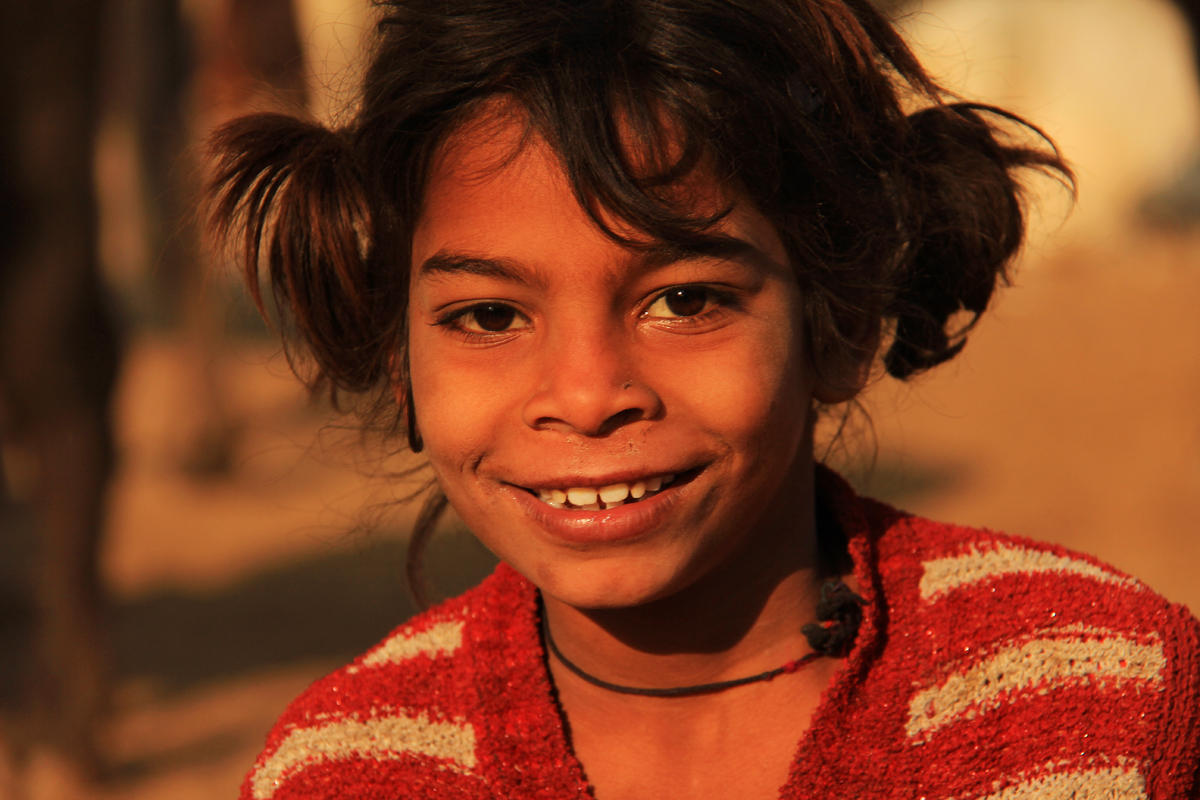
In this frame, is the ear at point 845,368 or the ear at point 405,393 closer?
the ear at point 845,368

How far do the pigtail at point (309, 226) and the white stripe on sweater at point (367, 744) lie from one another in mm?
506

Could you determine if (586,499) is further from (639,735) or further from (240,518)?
(240,518)

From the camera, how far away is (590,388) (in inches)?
59.3

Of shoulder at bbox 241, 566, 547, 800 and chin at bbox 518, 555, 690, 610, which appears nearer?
chin at bbox 518, 555, 690, 610

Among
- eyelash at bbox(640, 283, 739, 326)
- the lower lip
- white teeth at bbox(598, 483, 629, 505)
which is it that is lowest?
the lower lip

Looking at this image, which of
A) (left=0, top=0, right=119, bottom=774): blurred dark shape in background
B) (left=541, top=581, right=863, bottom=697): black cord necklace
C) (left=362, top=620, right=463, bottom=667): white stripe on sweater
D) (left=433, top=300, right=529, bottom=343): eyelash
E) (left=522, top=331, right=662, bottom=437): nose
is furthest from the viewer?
(left=0, top=0, right=119, bottom=774): blurred dark shape in background

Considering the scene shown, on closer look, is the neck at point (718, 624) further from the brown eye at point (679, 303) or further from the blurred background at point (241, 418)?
the blurred background at point (241, 418)

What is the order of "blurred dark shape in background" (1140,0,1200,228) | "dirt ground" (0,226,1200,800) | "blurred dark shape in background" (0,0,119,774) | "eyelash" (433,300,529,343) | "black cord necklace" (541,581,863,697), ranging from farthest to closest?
1. "blurred dark shape in background" (1140,0,1200,228)
2. "dirt ground" (0,226,1200,800)
3. "blurred dark shape in background" (0,0,119,774)
4. "black cord necklace" (541,581,863,697)
5. "eyelash" (433,300,529,343)

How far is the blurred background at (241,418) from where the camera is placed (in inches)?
144

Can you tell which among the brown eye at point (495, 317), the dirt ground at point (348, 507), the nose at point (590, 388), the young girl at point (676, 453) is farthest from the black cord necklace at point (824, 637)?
the dirt ground at point (348, 507)

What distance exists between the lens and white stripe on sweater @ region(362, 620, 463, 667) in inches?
73.2

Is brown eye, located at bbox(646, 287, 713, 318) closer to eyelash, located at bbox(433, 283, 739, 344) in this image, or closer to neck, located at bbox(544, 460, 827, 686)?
eyelash, located at bbox(433, 283, 739, 344)

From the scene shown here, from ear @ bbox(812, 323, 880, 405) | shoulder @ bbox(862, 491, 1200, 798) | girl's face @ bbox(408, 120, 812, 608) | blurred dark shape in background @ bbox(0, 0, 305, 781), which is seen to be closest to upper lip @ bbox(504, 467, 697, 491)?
girl's face @ bbox(408, 120, 812, 608)

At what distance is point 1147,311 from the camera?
8594 mm
